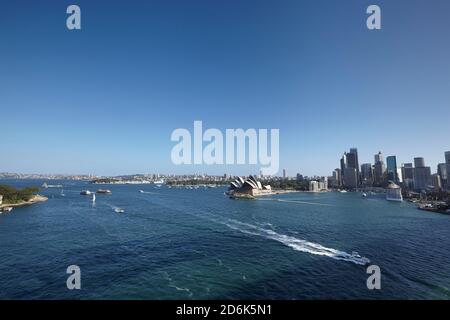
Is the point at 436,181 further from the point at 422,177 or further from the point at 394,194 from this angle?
the point at 394,194

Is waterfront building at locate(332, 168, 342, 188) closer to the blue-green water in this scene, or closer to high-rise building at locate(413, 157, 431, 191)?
high-rise building at locate(413, 157, 431, 191)

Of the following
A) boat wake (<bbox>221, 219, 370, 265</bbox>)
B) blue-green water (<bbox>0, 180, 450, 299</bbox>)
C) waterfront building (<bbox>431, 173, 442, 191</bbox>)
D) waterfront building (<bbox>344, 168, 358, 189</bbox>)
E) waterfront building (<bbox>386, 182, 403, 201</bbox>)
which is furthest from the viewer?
waterfront building (<bbox>344, 168, 358, 189</bbox>)

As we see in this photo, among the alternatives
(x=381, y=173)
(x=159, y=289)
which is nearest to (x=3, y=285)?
(x=159, y=289)

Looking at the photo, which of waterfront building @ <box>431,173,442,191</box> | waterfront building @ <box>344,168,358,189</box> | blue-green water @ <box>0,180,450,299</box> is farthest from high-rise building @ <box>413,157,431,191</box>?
blue-green water @ <box>0,180,450,299</box>

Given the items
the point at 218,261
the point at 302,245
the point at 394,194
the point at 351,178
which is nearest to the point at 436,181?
the point at 394,194
